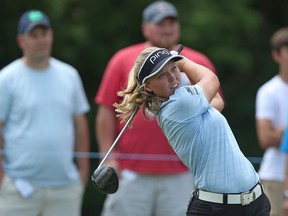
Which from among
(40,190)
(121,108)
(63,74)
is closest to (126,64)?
(63,74)

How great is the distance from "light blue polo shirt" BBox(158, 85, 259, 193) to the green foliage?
250 inches

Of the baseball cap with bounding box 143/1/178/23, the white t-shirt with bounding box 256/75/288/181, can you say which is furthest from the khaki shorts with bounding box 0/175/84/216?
the white t-shirt with bounding box 256/75/288/181

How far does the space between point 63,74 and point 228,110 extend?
5.55 metres

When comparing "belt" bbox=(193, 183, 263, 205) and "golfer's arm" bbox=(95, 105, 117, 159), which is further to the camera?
"golfer's arm" bbox=(95, 105, 117, 159)

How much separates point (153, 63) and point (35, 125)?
2.49m

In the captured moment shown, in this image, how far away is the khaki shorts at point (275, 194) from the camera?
8.11 metres

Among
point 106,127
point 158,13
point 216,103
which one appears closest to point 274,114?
point 158,13

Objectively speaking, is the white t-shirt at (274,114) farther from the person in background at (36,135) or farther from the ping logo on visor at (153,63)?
the ping logo on visor at (153,63)

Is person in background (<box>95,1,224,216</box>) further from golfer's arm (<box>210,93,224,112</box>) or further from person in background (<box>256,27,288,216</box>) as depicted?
golfer's arm (<box>210,93,224,112</box>)

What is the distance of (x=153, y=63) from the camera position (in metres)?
5.64

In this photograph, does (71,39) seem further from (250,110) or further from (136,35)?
(250,110)

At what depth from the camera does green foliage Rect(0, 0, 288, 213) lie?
1224 cm

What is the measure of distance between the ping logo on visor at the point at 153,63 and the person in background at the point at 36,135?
241 centimetres

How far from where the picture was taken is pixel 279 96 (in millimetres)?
8172
